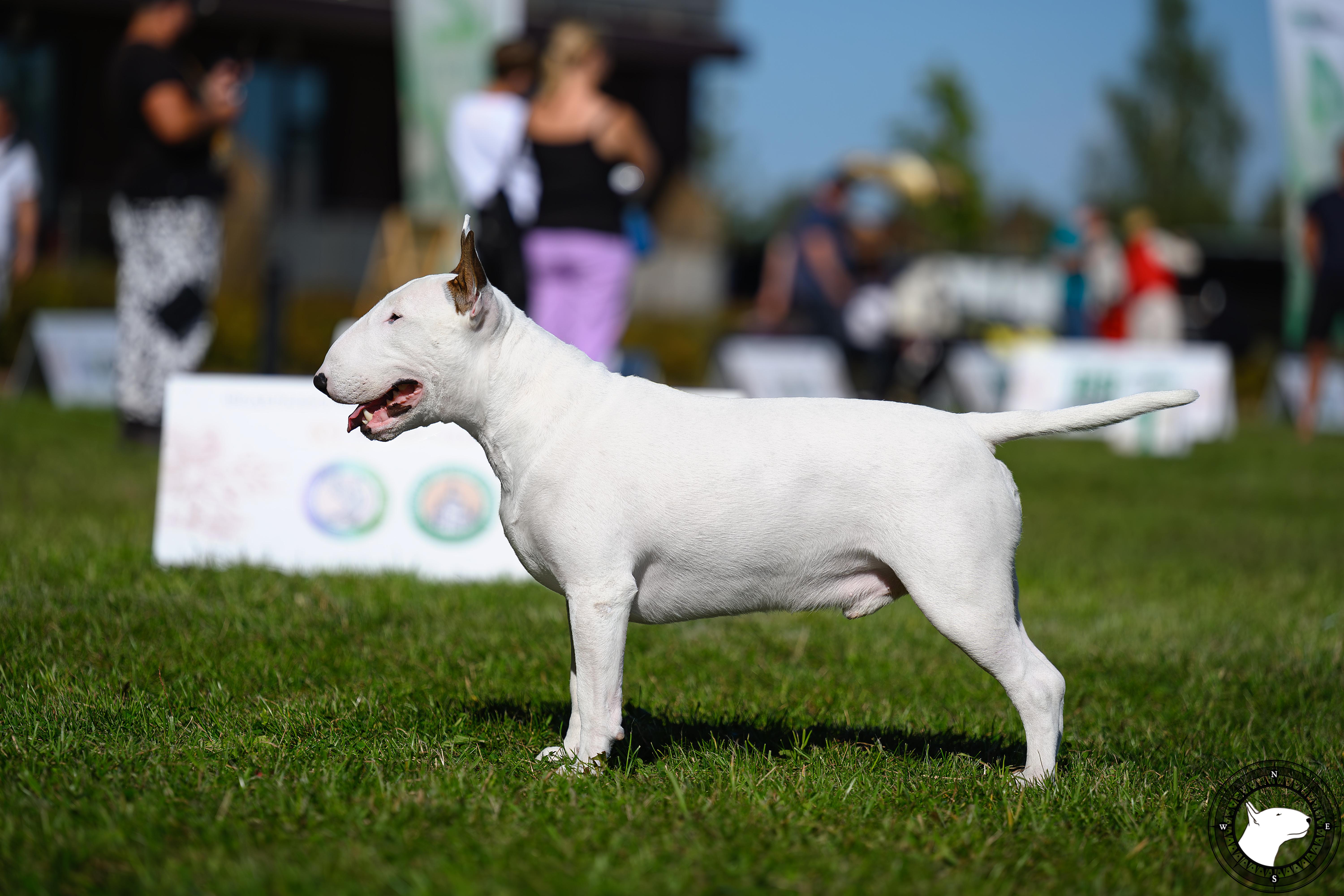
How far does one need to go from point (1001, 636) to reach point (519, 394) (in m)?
1.31

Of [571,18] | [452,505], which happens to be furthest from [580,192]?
[571,18]

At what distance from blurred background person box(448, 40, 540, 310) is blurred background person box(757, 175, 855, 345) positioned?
22.8ft

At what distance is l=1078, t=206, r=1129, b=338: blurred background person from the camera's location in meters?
18.9

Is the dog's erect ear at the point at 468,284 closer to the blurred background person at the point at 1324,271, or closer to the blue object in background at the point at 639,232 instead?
the blue object in background at the point at 639,232

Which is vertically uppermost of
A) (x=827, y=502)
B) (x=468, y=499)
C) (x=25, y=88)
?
(x=25, y=88)

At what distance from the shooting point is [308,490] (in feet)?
18.1

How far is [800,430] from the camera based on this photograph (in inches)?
125

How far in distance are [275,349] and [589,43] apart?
154 inches

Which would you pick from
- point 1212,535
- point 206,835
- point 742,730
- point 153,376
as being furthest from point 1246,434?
point 206,835

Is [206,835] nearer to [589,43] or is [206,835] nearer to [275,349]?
[589,43]

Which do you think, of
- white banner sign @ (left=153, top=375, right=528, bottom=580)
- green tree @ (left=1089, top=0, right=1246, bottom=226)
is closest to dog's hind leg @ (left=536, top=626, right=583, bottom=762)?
white banner sign @ (left=153, top=375, right=528, bottom=580)

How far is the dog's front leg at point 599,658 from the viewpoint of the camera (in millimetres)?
3096

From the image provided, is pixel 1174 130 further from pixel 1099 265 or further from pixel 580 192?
pixel 580 192

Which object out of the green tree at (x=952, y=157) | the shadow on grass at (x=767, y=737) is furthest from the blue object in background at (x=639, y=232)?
the green tree at (x=952, y=157)
